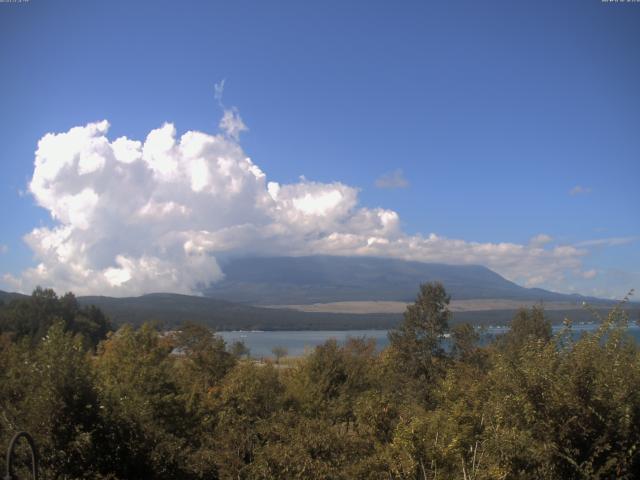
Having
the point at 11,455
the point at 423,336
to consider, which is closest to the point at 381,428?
the point at 11,455

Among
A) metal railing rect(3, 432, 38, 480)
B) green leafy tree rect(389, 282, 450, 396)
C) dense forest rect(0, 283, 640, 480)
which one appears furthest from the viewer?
green leafy tree rect(389, 282, 450, 396)

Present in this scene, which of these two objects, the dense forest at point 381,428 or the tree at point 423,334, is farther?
the tree at point 423,334

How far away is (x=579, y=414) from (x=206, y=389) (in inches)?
1045

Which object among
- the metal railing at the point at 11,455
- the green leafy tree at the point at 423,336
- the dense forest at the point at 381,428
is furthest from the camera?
the green leafy tree at the point at 423,336

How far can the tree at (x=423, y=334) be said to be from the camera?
3559cm

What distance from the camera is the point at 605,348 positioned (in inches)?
445

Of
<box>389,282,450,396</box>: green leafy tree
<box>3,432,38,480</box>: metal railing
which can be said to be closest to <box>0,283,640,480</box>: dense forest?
<box>3,432,38,480</box>: metal railing

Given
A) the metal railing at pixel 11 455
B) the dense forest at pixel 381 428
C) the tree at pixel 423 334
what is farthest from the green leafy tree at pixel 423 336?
the metal railing at pixel 11 455

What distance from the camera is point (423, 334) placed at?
36812 mm

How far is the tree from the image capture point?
1401 inches

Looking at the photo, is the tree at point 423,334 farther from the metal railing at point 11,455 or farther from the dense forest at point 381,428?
the metal railing at point 11,455

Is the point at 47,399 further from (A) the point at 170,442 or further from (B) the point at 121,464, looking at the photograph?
(A) the point at 170,442

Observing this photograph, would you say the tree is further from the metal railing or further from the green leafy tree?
the metal railing

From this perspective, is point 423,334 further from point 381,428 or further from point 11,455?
point 11,455
